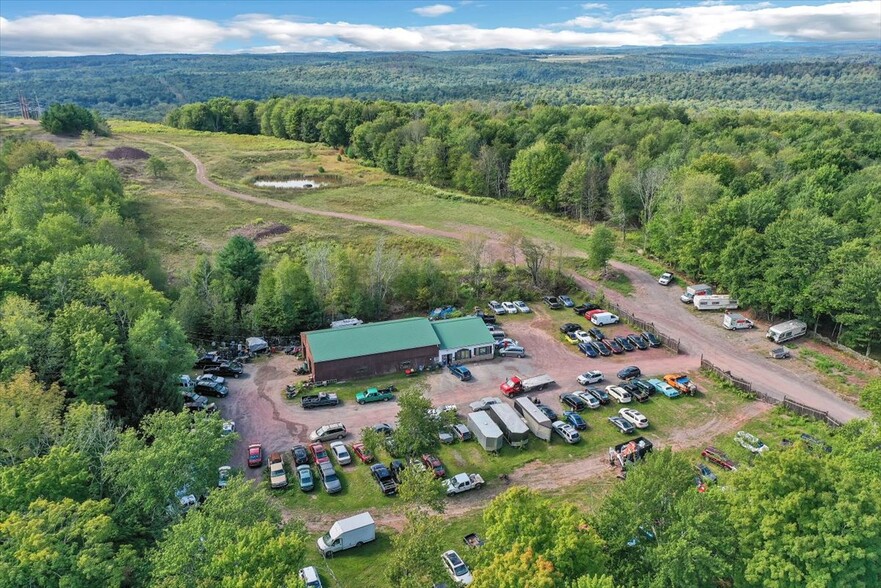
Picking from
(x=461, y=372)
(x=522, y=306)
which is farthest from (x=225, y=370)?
(x=522, y=306)

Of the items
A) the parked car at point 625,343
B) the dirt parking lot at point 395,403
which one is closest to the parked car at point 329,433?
the dirt parking lot at point 395,403

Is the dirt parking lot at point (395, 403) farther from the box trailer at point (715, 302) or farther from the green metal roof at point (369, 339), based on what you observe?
the box trailer at point (715, 302)

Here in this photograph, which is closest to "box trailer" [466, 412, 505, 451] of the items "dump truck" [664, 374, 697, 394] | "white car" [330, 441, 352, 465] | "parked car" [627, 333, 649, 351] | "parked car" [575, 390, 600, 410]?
"parked car" [575, 390, 600, 410]

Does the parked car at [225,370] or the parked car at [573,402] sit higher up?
the parked car at [225,370]

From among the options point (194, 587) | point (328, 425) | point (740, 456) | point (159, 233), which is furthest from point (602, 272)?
point (159, 233)

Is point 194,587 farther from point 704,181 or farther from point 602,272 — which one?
point 704,181

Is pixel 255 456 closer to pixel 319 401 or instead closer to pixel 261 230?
pixel 319 401
